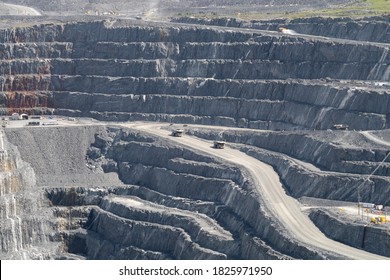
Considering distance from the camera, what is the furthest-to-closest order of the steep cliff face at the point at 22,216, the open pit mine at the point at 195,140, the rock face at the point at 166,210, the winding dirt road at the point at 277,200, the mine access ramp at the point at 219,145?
the mine access ramp at the point at 219,145 < the steep cliff face at the point at 22,216 < the open pit mine at the point at 195,140 < the rock face at the point at 166,210 < the winding dirt road at the point at 277,200

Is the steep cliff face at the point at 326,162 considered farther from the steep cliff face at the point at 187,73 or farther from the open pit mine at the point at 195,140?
the steep cliff face at the point at 187,73

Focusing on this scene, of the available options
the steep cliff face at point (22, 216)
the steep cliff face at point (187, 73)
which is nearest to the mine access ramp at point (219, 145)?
the steep cliff face at point (187, 73)

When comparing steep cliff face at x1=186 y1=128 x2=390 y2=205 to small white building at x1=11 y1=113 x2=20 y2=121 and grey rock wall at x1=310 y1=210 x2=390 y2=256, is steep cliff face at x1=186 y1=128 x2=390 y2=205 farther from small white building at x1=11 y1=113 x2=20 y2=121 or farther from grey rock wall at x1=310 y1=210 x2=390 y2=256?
small white building at x1=11 y1=113 x2=20 y2=121

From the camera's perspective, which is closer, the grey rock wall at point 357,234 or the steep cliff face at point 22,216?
the grey rock wall at point 357,234

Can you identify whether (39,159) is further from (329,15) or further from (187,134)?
(329,15)

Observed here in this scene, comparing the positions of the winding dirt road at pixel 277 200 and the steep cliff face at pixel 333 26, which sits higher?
the steep cliff face at pixel 333 26

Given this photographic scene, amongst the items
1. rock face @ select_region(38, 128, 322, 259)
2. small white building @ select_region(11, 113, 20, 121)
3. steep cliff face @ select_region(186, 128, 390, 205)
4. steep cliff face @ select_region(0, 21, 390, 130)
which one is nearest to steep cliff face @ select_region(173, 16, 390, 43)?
steep cliff face @ select_region(0, 21, 390, 130)

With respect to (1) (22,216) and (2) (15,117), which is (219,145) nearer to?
(1) (22,216)
